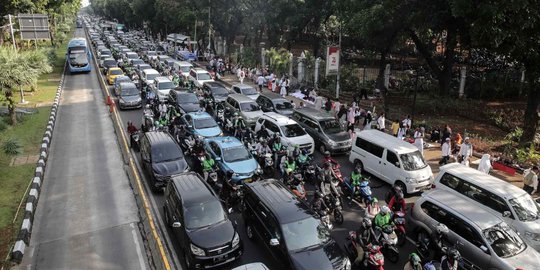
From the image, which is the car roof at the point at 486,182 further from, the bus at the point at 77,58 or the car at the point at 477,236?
the bus at the point at 77,58

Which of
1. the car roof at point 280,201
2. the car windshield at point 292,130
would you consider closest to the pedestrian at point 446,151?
the car windshield at point 292,130

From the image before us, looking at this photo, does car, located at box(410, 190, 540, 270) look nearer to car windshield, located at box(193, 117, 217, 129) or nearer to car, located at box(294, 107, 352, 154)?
car, located at box(294, 107, 352, 154)

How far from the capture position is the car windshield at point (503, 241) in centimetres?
1006

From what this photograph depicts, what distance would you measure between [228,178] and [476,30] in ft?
46.1

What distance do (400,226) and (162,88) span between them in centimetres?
2214

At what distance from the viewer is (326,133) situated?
64.8 ft

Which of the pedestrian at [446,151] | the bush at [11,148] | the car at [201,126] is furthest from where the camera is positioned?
the car at [201,126]

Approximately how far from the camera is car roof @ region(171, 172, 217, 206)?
1171 centimetres

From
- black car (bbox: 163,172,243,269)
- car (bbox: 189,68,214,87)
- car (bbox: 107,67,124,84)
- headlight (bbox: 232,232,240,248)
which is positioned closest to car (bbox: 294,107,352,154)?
black car (bbox: 163,172,243,269)

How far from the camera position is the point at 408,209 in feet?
47.9

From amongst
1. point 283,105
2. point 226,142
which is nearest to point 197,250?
point 226,142

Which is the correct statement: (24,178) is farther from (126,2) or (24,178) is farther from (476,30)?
(126,2)

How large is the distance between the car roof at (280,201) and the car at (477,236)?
3574mm

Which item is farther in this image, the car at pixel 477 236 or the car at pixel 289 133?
the car at pixel 289 133
